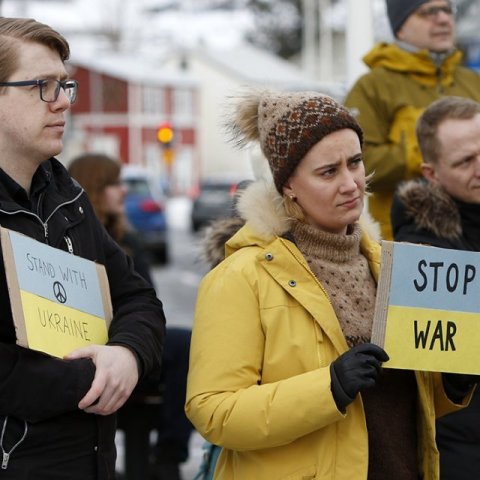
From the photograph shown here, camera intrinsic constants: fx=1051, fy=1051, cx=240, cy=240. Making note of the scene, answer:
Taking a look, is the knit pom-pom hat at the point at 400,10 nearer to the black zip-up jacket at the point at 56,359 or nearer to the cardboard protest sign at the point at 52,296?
the black zip-up jacket at the point at 56,359

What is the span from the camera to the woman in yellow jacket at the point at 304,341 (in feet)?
8.55

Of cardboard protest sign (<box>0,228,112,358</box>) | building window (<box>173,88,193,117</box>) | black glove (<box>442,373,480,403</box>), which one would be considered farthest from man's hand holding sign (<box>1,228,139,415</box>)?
building window (<box>173,88,193,117</box>)

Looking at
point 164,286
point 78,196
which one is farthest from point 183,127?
point 78,196

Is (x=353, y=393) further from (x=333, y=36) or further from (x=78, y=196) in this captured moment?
(x=333, y=36)

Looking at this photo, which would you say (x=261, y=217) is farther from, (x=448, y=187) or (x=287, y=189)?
(x=448, y=187)

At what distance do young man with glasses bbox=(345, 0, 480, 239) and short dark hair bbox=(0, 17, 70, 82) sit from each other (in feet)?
6.48

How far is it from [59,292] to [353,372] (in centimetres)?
80

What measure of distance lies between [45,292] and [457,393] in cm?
119

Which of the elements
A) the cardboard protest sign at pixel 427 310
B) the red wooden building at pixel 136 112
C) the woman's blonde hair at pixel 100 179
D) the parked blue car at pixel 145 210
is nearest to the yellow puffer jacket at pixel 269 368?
the cardboard protest sign at pixel 427 310

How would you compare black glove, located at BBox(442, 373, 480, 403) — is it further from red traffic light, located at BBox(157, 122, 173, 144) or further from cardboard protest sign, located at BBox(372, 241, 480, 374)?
red traffic light, located at BBox(157, 122, 173, 144)

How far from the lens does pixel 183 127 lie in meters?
63.1

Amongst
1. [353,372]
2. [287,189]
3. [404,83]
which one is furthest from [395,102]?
[353,372]

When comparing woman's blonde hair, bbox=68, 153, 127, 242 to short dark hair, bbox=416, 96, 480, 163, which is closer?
short dark hair, bbox=416, 96, 480, 163

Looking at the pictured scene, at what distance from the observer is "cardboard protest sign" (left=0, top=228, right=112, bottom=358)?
8.50 ft
